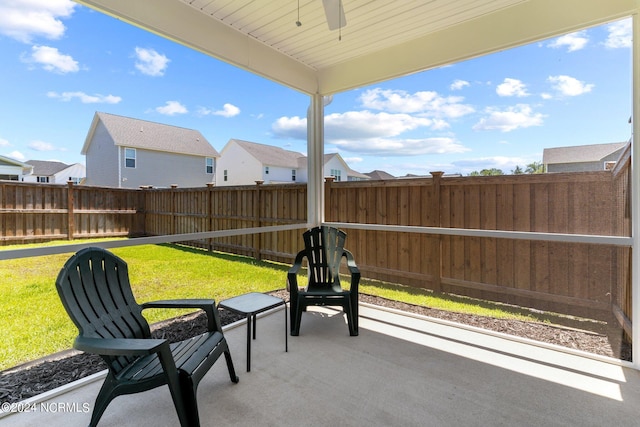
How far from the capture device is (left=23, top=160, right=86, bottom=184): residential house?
2.18 meters

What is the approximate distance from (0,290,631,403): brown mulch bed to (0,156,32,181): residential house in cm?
130

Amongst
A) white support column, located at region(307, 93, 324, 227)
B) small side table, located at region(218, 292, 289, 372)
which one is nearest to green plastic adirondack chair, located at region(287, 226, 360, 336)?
small side table, located at region(218, 292, 289, 372)

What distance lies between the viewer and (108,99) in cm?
246

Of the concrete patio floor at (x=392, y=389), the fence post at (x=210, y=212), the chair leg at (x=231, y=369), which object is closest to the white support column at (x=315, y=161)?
the fence post at (x=210, y=212)

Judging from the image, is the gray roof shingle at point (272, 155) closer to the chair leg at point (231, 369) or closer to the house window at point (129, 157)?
the house window at point (129, 157)

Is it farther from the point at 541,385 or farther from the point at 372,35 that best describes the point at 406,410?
the point at 372,35

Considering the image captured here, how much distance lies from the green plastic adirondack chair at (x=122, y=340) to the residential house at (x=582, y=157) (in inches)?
119

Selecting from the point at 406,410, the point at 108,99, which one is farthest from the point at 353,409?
the point at 108,99

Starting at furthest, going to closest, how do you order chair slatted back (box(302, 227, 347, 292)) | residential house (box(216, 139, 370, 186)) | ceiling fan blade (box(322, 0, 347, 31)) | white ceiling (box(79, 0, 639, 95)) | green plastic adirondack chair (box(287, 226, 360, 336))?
residential house (box(216, 139, 370, 186)) < chair slatted back (box(302, 227, 347, 292)) < green plastic adirondack chair (box(287, 226, 360, 336)) < white ceiling (box(79, 0, 639, 95)) < ceiling fan blade (box(322, 0, 347, 31))

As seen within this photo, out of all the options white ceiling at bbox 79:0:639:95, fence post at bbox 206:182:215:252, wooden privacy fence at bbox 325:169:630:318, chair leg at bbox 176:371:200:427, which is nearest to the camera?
chair leg at bbox 176:371:200:427

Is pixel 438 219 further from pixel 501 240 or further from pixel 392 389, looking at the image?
pixel 392 389

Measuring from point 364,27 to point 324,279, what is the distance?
250cm

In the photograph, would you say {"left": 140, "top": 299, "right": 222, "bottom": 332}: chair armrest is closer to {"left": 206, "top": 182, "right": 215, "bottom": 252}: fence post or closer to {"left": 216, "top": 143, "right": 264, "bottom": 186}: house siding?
{"left": 206, "top": 182, "right": 215, "bottom": 252}: fence post

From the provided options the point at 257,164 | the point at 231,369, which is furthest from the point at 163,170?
the point at 231,369
